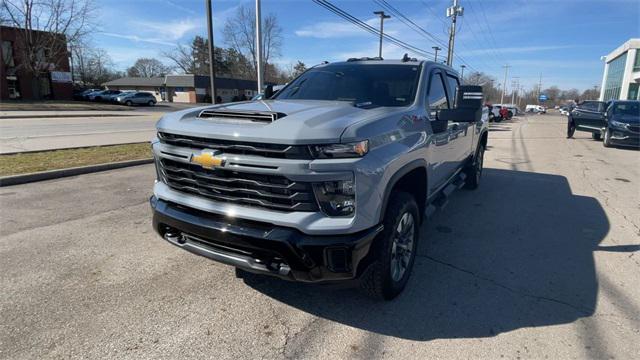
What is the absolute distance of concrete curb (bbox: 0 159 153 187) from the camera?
258 inches

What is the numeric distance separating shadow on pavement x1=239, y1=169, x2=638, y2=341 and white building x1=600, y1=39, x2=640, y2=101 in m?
56.4

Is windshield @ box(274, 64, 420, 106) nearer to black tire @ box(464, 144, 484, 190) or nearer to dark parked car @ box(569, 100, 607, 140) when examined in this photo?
black tire @ box(464, 144, 484, 190)

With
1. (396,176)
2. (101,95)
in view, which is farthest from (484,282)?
(101,95)

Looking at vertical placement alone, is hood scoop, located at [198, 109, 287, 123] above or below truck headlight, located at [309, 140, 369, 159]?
above

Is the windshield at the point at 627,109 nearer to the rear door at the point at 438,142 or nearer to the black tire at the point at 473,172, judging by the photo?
the black tire at the point at 473,172

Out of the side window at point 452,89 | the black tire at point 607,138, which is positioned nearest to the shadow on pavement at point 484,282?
the side window at point 452,89

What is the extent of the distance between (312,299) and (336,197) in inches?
→ 46.2

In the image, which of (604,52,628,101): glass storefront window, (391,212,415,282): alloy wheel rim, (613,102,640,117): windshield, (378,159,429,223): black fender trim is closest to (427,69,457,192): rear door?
(378,159,429,223): black fender trim

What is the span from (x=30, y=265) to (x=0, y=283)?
349 mm

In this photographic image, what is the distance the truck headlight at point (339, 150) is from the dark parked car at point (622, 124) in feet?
50.5

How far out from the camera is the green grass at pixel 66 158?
7.31 m

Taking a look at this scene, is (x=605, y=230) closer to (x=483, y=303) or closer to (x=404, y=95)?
(x=483, y=303)

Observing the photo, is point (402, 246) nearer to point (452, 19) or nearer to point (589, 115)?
point (589, 115)

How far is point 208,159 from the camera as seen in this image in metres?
2.67
